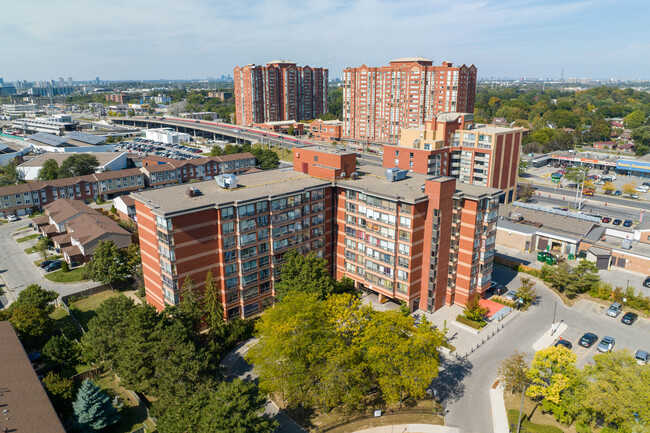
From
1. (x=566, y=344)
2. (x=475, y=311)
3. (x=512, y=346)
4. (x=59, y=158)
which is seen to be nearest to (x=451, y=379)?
(x=512, y=346)

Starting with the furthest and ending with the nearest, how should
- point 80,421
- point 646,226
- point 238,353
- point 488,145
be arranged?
point 488,145 → point 646,226 → point 238,353 → point 80,421

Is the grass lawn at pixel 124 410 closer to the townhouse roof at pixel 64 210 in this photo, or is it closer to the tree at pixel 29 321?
the tree at pixel 29 321

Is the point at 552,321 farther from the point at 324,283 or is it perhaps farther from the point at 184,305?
the point at 184,305

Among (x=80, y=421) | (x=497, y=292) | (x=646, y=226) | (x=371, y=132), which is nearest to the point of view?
(x=80, y=421)

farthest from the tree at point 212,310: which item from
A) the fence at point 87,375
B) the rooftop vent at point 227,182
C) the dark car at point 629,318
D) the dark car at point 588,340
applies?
the dark car at point 629,318

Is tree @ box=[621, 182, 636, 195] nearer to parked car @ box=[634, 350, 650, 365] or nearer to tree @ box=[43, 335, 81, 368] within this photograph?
parked car @ box=[634, 350, 650, 365]

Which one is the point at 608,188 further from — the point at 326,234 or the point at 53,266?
the point at 53,266

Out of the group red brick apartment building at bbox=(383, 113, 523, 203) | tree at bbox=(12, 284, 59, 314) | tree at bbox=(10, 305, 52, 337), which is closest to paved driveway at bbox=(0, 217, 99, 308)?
tree at bbox=(12, 284, 59, 314)

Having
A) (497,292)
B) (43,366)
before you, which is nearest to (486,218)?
(497,292)
